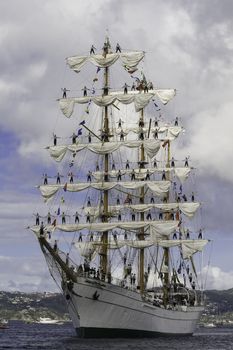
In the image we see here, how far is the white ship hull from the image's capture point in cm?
9169

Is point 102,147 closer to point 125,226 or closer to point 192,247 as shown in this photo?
point 125,226

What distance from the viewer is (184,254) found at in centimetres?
12406

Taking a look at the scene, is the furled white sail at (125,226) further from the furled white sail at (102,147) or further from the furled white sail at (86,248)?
the furled white sail at (102,147)

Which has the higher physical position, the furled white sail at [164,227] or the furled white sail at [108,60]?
the furled white sail at [108,60]

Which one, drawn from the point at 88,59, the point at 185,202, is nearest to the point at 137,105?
the point at 88,59

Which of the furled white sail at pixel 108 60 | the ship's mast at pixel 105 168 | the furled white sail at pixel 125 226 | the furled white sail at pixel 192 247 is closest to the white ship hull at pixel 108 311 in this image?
the ship's mast at pixel 105 168

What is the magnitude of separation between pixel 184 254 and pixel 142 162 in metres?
16.9

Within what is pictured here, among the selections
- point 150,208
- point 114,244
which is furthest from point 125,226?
point 150,208

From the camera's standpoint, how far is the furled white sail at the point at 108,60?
106188mm

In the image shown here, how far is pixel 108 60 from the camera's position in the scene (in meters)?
106

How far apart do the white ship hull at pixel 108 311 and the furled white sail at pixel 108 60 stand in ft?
95.6

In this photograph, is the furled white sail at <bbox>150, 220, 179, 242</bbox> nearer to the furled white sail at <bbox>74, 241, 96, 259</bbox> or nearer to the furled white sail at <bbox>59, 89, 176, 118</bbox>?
the furled white sail at <bbox>74, 241, 96, 259</bbox>

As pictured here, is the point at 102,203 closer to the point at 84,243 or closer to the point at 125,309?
the point at 84,243

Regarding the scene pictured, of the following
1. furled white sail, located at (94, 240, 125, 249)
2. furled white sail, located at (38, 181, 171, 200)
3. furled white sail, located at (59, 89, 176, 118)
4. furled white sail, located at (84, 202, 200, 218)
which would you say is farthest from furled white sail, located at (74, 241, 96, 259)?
furled white sail, located at (59, 89, 176, 118)
